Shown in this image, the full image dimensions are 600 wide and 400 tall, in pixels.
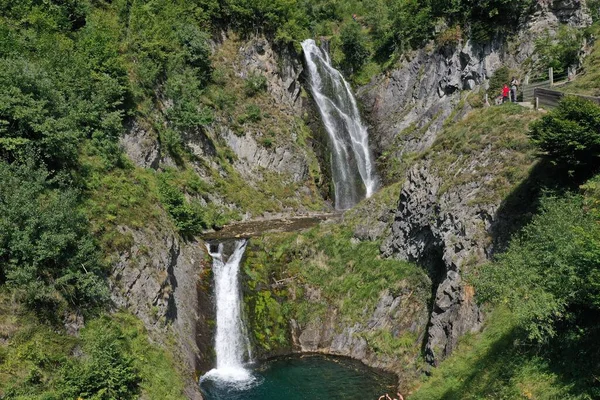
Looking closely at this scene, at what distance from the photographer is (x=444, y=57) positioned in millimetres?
46156

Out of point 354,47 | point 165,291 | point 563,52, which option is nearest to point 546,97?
point 563,52

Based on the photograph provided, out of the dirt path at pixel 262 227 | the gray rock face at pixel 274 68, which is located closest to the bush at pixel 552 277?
the dirt path at pixel 262 227

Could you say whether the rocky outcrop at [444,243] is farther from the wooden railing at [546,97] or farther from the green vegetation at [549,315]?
the wooden railing at [546,97]

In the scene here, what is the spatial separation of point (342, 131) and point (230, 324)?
27.0m

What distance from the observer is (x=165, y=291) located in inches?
947

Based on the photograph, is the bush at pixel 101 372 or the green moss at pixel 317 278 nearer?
the bush at pixel 101 372

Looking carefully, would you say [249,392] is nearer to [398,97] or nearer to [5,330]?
[5,330]

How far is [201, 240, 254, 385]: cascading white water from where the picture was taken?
23.9 meters

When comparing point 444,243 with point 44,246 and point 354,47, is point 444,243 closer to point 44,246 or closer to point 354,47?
point 44,246

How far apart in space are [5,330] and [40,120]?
9.70 m

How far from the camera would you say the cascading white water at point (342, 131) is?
44.1 m

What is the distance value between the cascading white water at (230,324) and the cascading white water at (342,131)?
16.4 meters

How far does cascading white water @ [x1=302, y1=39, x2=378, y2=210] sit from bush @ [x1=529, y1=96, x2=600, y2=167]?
26.7m

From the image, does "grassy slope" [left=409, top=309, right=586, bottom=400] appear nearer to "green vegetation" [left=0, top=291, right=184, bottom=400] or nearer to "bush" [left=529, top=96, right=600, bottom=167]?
"bush" [left=529, top=96, right=600, bottom=167]
